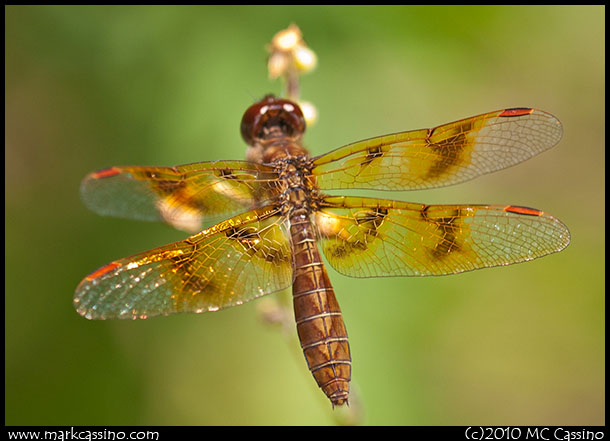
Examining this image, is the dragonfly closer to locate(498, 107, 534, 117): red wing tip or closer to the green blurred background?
locate(498, 107, 534, 117): red wing tip

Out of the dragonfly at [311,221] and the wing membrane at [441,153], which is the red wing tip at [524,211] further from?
the wing membrane at [441,153]

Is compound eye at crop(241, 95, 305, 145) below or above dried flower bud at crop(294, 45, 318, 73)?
below

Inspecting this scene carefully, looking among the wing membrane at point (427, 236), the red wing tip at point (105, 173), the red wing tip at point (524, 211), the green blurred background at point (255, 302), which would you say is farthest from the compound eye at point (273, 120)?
the red wing tip at point (524, 211)

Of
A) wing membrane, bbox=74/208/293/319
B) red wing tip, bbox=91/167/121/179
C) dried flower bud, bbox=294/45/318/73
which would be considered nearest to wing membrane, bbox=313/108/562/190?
wing membrane, bbox=74/208/293/319

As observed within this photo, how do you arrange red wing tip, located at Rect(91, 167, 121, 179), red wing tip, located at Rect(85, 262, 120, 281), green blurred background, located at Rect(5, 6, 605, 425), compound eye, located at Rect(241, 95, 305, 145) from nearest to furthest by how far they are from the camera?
red wing tip, located at Rect(85, 262, 120, 281) < red wing tip, located at Rect(91, 167, 121, 179) < compound eye, located at Rect(241, 95, 305, 145) < green blurred background, located at Rect(5, 6, 605, 425)

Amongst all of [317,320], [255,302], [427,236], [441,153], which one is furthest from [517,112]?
[255,302]

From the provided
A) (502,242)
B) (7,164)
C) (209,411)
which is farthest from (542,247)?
(7,164)
